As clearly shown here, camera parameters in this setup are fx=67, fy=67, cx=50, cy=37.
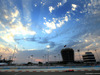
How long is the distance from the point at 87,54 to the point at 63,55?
3070 inches

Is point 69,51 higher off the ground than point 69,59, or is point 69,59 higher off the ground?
point 69,51

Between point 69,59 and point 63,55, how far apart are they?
58.2ft

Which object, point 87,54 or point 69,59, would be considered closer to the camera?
point 87,54

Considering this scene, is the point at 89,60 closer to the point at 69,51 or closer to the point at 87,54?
the point at 87,54

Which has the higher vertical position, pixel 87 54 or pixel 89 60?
pixel 87 54

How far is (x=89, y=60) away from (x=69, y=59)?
73.6 m

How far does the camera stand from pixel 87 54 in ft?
345

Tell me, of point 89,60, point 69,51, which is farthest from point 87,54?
point 69,51

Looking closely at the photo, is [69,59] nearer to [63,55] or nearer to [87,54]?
[63,55]

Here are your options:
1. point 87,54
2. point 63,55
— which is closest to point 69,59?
point 63,55

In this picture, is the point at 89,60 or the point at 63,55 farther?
the point at 63,55

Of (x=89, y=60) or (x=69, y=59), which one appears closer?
(x=89, y=60)

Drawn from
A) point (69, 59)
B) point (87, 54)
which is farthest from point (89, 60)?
point (69, 59)

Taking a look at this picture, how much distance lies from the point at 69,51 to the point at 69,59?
20.3m
